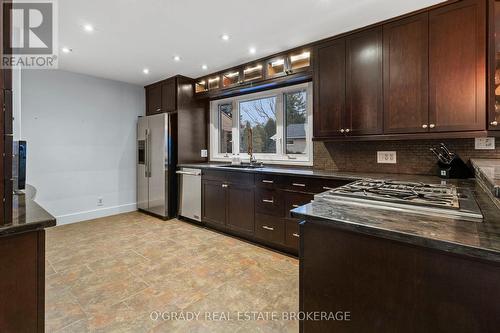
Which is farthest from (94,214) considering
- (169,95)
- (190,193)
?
(169,95)

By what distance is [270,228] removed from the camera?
2.89 metres

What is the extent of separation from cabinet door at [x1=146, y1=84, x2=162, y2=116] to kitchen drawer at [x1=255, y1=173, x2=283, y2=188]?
253 centimetres

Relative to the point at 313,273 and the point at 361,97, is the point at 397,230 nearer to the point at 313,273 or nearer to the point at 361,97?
the point at 313,273

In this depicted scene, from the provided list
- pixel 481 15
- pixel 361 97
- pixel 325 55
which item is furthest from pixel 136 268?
pixel 481 15

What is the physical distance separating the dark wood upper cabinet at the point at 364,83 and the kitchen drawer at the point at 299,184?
0.69m

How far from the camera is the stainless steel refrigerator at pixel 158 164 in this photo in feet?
13.3

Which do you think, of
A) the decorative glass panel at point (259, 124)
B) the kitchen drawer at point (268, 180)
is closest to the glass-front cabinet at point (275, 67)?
the decorative glass panel at point (259, 124)

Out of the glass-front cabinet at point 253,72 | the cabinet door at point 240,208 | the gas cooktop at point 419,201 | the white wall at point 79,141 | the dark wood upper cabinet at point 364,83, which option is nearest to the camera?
the gas cooktop at point 419,201

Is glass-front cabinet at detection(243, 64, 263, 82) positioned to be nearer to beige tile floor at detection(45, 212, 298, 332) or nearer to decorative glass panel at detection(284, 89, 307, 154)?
decorative glass panel at detection(284, 89, 307, 154)

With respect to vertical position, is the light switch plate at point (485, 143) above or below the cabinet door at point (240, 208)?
above

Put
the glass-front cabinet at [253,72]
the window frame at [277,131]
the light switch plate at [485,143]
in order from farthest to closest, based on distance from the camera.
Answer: the glass-front cabinet at [253,72], the window frame at [277,131], the light switch plate at [485,143]

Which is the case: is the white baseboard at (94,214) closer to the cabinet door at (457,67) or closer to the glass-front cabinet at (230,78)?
the glass-front cabinet at (230,78)

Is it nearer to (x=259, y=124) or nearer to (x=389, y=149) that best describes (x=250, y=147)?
(x=259, y=124)

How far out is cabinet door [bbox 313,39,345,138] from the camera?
103 inches
